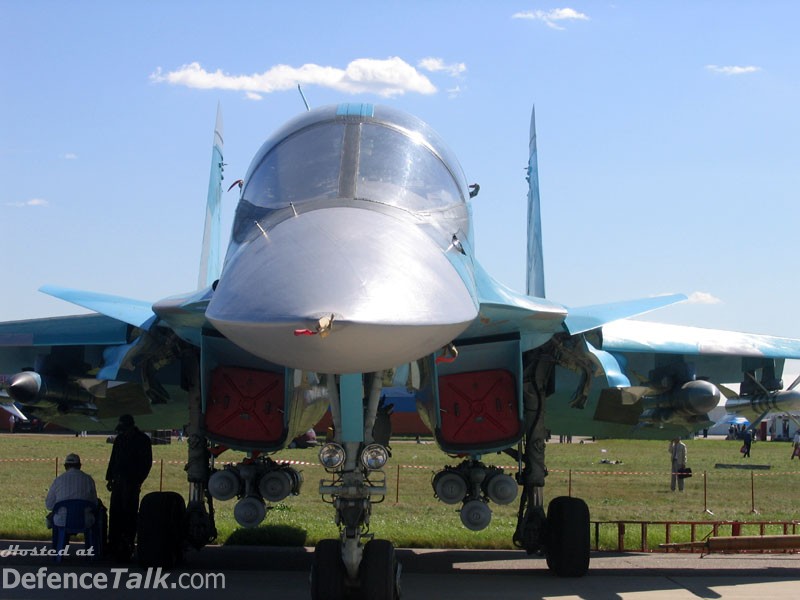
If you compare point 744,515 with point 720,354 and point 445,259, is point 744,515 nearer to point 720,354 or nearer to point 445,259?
point 720,354

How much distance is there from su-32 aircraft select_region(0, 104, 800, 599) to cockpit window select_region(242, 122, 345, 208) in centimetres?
2

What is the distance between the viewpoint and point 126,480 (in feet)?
35.1

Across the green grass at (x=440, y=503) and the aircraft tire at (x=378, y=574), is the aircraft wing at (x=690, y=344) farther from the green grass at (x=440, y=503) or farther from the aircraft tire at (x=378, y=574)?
the aircraft tire at (x=378, y=574)

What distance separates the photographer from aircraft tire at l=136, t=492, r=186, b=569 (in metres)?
9.21

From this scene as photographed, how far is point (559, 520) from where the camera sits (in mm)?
9711

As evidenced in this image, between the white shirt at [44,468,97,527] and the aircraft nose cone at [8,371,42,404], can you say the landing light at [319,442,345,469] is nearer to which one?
the aircraft nose cone at [8,371,42,404]

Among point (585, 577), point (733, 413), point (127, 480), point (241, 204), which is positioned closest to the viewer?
point (241, 204)

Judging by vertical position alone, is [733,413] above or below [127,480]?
above

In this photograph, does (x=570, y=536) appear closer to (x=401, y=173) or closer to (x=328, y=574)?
(x=328, y=574)

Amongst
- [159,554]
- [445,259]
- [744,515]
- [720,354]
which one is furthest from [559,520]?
[744,515]

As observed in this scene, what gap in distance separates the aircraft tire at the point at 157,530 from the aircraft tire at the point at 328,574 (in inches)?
111

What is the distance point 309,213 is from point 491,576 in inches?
203

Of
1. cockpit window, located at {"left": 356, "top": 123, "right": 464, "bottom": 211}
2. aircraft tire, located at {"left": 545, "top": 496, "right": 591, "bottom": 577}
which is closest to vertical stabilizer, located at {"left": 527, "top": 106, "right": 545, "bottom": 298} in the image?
aircraft tire, located at {"left": 545, "top": 496, "right": 591, "bottom": 577}

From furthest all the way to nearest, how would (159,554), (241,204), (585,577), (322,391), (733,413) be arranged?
(733,413) → (585,577) → (159,554) → (322,391) → (241,204)
